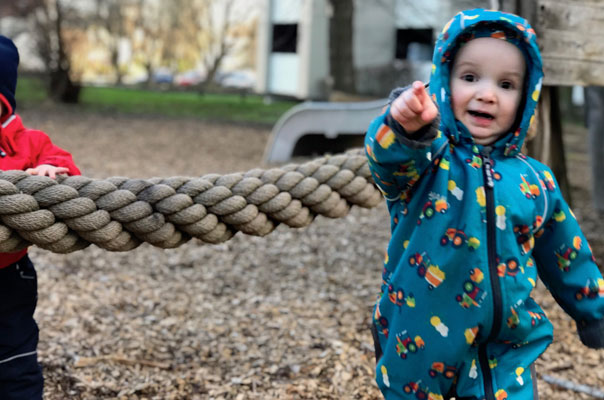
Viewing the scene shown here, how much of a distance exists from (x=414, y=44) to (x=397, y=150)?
58.5 feet

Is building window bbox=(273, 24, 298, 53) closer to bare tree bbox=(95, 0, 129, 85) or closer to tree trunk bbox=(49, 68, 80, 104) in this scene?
bare tree bbox=(95, 0, 129, 85)

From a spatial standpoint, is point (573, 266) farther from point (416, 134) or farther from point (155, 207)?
point (155, 207)

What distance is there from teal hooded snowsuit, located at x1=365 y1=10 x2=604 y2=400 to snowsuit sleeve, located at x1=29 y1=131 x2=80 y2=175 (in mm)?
987

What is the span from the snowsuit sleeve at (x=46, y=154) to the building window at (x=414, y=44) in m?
16.8

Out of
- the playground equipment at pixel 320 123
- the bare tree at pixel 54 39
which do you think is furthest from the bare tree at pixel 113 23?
the playground equipment at pixel 320 123

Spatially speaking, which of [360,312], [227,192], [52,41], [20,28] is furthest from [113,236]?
[20,28]

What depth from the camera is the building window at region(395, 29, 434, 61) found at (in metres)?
18.3

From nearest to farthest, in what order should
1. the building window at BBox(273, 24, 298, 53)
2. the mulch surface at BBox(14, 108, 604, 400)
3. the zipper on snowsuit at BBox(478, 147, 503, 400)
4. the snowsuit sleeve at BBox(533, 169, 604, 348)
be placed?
→ 1. the zipper on snowsuit at BBox(478, 147, 503, 400)
2. the snowsuit sleeve at BBox(533, 169, 604, 348)
3. the mulch surface at BBox(14, 108, 604, 400)
4. the building window at BBox(273, 24, 298, 53)

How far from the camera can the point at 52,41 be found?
15891 millimetres

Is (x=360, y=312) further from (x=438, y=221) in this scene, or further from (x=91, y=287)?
(x=438, y=221)

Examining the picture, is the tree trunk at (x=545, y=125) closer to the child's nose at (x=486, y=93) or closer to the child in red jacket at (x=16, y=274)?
the child's nose at (x=486, y=93)

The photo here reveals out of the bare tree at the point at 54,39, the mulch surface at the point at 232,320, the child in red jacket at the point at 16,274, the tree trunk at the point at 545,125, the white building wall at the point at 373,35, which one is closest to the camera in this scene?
the child in red jacket at the point at 16,274

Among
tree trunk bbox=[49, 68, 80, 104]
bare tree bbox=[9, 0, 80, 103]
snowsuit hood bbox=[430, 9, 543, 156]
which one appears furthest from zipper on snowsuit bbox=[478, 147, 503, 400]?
tree trunk bbox=[49, 68, 80, 104]

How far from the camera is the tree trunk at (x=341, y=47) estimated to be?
37.9 ft
